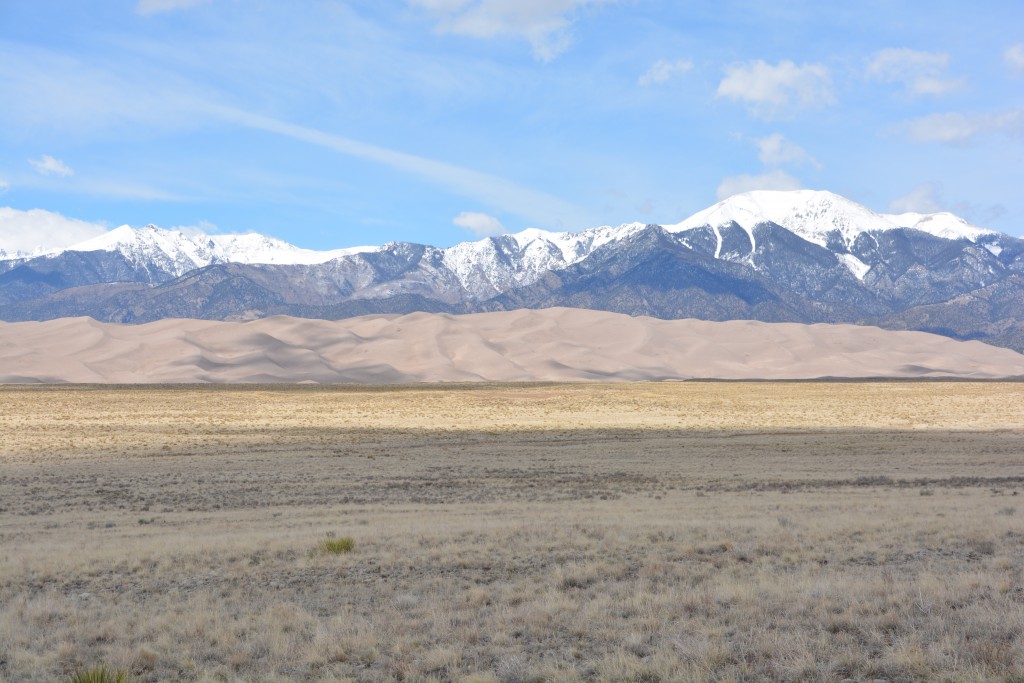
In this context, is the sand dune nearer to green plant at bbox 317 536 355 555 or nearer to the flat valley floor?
the flat valley floor

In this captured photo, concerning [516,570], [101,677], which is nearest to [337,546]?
[516,570]

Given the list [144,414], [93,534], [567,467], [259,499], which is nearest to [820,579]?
[93,534]

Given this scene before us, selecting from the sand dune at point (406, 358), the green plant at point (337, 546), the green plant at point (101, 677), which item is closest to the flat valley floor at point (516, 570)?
the green plant at point (337, 546)

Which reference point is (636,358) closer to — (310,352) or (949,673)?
(310,352)

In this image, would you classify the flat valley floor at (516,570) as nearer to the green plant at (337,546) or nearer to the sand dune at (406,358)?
the green plant at (337,546)

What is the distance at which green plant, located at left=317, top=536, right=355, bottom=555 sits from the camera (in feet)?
44.9

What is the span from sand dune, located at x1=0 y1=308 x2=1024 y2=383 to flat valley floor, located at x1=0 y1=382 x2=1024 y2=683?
403 ft

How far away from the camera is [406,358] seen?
577 ft

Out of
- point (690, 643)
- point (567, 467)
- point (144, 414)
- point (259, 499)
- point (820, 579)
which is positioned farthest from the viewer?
point (144, 414)

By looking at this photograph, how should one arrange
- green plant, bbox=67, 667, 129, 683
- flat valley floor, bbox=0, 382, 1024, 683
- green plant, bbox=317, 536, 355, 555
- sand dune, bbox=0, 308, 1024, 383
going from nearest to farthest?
green plant, bbox=67, 667, 129, 683, flat valley floor, bbox=0, 382, 1024, 683, green plant, bbox=317, 536, 355, 555, sand dune, bbox=0, 308, 1024, 383

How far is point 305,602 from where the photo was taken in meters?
10.7

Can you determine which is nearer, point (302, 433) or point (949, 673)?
point (949, 673)

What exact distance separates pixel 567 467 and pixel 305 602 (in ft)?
75.8

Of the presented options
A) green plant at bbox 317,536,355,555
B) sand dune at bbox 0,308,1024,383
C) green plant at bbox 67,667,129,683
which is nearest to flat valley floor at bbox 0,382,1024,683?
green plant at bbox 317,536,355,555
